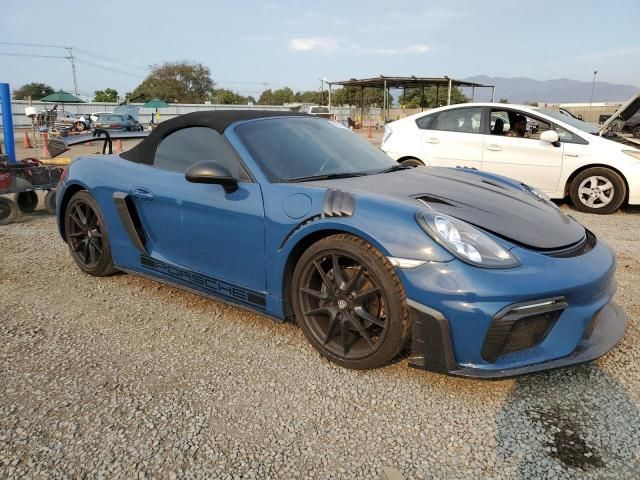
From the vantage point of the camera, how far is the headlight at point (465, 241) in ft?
7.52

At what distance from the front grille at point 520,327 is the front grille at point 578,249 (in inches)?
10.8

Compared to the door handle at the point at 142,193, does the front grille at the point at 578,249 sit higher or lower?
lower

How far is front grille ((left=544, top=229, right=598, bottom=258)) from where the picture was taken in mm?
2471

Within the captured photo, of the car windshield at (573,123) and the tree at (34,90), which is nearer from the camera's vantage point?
the car windshield at (573,123)

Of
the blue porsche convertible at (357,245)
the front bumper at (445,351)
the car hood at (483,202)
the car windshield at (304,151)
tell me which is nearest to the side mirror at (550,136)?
the blue porsche convertible at (357,245)

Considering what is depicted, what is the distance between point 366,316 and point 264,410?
2.16 feet

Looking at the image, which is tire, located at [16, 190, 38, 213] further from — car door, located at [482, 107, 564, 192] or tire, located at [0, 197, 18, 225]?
car door, located at [482, 107, 564, 192]

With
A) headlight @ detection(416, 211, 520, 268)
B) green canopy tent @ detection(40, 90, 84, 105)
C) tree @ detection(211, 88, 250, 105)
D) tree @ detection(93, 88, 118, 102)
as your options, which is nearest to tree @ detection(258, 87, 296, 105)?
tree @ detection(211, 88, 250, 105)

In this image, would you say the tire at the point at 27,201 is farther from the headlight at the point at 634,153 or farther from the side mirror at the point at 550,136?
the headlight at the point at 634,153

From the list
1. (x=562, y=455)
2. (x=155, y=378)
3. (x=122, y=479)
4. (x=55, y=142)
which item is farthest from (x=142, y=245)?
(x=55, y=142)

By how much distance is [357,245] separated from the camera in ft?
8.14

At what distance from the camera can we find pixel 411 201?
2625 mm

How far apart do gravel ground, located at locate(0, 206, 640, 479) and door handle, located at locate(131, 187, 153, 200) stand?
2.65 feet

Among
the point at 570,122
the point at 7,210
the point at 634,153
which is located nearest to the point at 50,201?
the point at 7,210
